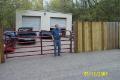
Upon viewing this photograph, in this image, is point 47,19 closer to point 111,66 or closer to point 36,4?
point 111,66

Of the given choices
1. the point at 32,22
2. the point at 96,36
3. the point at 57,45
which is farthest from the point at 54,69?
the point at 32,22

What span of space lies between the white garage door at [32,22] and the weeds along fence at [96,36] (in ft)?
64.8

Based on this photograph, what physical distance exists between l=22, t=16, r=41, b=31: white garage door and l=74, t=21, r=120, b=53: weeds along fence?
64.8 feet

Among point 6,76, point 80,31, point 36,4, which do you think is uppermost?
point 36,4

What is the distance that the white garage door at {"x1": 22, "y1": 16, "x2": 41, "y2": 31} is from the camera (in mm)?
38406

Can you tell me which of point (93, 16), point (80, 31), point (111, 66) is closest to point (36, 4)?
point (93, 16)

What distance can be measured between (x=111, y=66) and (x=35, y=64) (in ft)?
10.7

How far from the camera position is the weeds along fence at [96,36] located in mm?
17906

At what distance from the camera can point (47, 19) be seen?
133 ft
